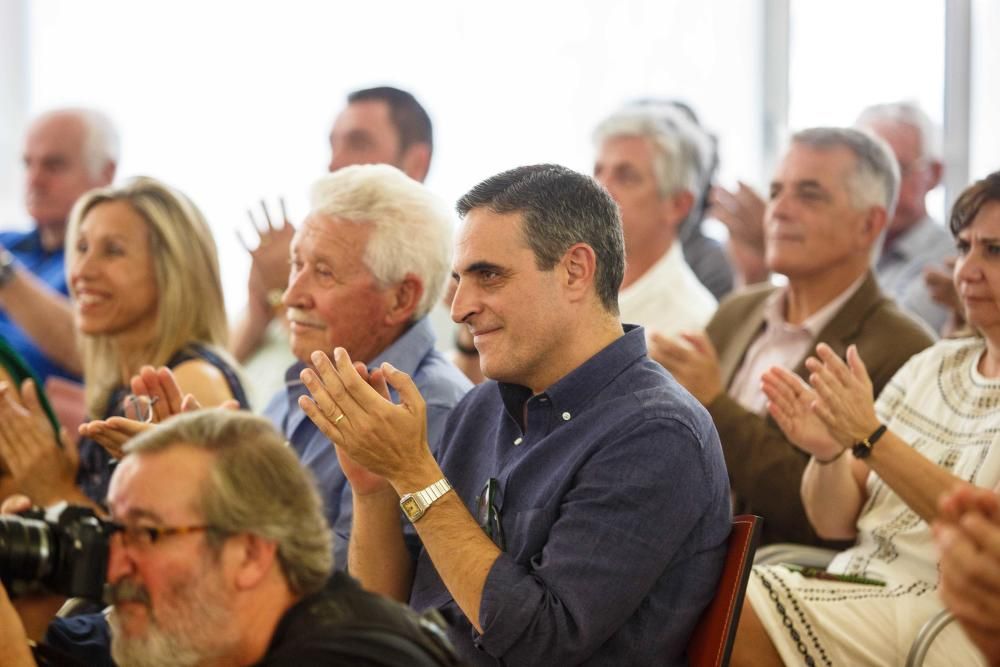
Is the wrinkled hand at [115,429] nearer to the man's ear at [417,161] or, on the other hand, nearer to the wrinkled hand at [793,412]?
the wrinkled hand at [793,412]

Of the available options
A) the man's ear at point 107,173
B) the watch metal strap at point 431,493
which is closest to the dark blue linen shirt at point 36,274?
the man's ear at point 107,173

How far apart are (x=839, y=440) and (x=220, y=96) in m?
3.73

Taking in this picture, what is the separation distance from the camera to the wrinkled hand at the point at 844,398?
2.21m

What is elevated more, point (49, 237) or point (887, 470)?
point (49, 237)

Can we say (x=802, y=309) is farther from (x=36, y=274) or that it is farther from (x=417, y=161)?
(x=36, y=274)

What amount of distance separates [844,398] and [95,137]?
10.1 feet

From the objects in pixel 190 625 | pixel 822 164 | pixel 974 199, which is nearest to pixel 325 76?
pixel 822 164

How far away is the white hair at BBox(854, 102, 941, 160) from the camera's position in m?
4.54

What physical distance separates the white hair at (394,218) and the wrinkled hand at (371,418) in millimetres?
667

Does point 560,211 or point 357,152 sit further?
point 357,152

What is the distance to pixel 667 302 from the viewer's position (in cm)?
353

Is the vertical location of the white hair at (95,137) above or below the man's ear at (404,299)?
above

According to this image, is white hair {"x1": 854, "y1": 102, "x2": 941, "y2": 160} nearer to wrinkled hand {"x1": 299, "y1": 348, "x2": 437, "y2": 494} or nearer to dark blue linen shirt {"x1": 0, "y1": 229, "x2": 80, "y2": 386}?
dark blue linen shirt {"x1": 0, "y1": 229, "x2": 80, "y2": 386}

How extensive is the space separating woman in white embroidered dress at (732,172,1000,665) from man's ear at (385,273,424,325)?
0.69m
